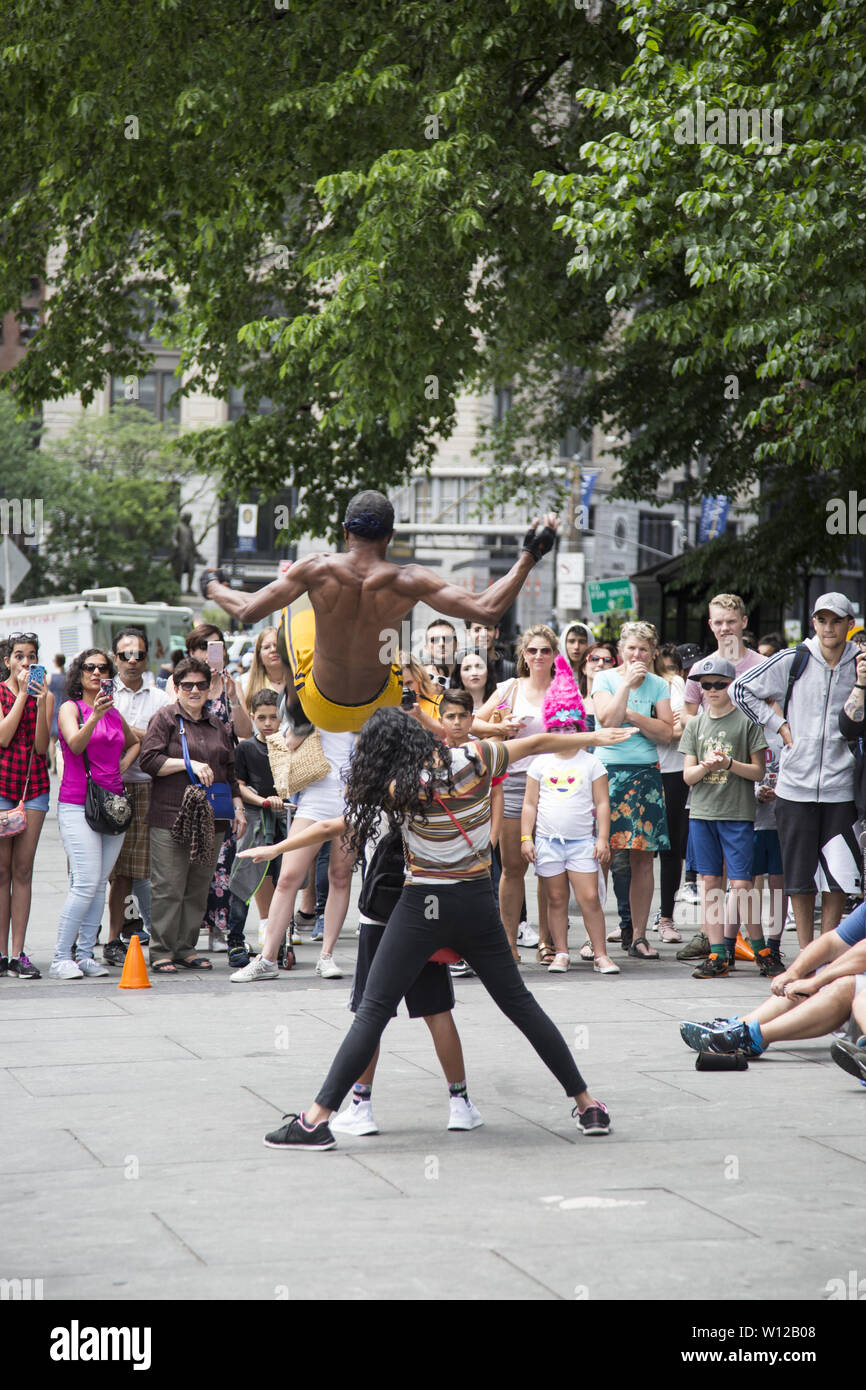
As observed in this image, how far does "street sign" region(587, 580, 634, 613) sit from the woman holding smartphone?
52.9 ft

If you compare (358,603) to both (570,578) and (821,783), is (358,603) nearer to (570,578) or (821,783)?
(821,783)

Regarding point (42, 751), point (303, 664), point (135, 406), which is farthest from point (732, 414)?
point (135, 406)

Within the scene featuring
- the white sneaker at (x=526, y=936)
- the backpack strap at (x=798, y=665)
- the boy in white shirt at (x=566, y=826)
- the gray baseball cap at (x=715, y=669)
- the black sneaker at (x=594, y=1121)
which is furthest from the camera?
the white sneaker at (x=526, y=936)

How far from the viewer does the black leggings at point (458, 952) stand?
5.61 meters

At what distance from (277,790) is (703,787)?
2631 mm

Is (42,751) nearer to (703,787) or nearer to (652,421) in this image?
(703,787)

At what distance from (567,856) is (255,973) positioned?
6.47ft

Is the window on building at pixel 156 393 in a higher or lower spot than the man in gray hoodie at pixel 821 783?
higher

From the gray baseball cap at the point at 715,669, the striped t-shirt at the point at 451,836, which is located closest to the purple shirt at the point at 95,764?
the gray baseball cap at the point at 715,669

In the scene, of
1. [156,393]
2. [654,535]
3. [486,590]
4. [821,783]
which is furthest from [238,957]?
[654,535]

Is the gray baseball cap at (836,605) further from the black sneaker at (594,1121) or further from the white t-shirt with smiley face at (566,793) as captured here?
the black sneaker at (594,1121)

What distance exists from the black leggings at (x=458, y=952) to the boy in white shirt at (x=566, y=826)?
3684mm

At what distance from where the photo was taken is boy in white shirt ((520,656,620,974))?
30.9ft

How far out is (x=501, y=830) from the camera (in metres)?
9.83
